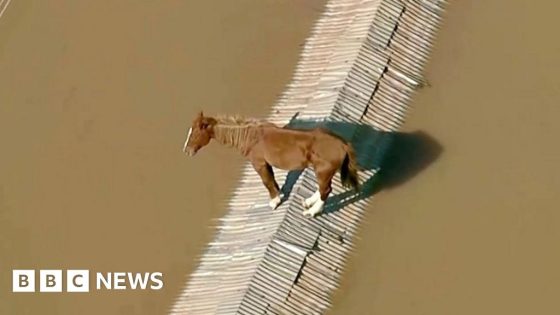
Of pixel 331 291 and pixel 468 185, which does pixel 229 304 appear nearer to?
pixel 331 291

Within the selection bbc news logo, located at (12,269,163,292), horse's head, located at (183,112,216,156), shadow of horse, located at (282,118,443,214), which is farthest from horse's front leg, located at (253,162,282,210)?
bbc news logo, located at (12,269,163,292)

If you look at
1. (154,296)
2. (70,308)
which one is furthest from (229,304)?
(70,308)

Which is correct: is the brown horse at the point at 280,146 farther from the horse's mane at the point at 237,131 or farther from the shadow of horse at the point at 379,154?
the shadow of horse at the point at 379,154

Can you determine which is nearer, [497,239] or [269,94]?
[497,239]

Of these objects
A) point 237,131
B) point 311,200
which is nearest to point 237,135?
point 237,131

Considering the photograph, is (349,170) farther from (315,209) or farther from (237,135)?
(237,135)

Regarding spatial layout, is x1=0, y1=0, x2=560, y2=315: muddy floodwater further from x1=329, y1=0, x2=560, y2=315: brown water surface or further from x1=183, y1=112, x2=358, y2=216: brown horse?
→ x1=183, y1=112, x2=358, y2=216: brown horse
